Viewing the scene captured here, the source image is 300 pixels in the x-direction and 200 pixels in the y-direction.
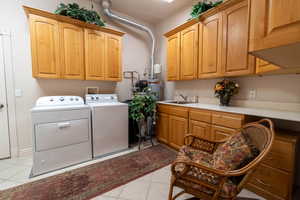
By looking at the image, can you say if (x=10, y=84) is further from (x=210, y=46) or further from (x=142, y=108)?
(x=210, y=46)

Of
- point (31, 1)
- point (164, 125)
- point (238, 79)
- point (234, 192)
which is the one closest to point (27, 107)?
point (31, 1)

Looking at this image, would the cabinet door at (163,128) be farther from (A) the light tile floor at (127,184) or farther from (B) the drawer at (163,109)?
(A) the light tile floor at (127,184)

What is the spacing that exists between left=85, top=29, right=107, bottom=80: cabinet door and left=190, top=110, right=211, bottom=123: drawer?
1.93 m

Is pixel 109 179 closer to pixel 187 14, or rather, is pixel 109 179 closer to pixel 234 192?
pixel 234 192

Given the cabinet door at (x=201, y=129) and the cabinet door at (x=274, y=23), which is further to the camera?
the cabinet door at (x=201, y=129)

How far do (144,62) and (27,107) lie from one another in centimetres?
279

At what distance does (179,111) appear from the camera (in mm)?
2537

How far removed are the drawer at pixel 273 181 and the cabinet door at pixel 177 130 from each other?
3.67ft

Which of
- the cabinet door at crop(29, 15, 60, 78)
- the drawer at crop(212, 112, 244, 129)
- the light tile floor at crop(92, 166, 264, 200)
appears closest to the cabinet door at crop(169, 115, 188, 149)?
the drawer at crop(212, 112, 244, 129)

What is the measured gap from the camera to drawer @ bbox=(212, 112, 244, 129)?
1.68 meters

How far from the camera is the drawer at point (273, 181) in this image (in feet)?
4.53

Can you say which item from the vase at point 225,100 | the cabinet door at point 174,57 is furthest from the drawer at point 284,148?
the cabinet door at point 174,57

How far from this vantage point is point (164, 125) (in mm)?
2934

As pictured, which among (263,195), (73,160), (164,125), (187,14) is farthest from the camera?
(187,14)
